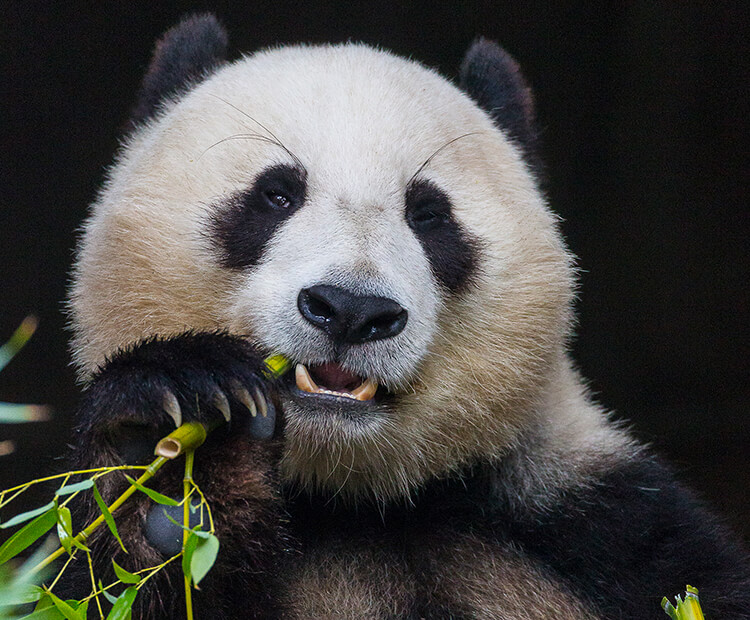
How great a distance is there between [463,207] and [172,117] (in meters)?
1.10

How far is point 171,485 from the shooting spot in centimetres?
225

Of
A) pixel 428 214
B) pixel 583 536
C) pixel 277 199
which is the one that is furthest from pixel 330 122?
pixel 583 536

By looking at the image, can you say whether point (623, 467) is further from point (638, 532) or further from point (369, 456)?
point (369, 456)

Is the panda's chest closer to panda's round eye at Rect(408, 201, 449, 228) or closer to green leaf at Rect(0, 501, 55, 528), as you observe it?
panda's round eye at Rect(408, 201, 449, 228)

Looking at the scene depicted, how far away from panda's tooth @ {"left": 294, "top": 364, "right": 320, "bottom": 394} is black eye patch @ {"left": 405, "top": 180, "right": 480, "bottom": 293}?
589mm

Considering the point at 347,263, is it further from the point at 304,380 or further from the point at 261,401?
the point at 261,401

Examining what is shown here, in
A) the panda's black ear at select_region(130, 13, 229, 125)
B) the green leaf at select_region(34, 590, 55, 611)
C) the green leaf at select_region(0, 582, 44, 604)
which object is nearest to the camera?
the green leaf at select_region(0, 582, 44, 604)

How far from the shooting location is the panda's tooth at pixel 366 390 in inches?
101

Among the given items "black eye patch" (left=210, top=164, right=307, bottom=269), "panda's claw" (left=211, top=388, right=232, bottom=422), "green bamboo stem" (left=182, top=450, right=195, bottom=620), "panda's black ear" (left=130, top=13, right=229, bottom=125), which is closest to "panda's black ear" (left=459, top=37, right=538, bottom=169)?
"panda's black ear" (left=130, top=13, right=229, bottom=125)

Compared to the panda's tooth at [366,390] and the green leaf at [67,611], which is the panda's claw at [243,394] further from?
the green leaf at [67,611]

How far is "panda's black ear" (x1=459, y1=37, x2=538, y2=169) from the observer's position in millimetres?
3752

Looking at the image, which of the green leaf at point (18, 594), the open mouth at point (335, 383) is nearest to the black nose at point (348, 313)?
the open mouth at point (335, 383)

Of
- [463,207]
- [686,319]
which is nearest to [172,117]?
[463,207]

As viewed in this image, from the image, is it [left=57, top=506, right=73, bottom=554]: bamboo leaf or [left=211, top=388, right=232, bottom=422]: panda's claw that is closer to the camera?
[left=57, top=506, right=73, bottom=554]: bamboo leaf
